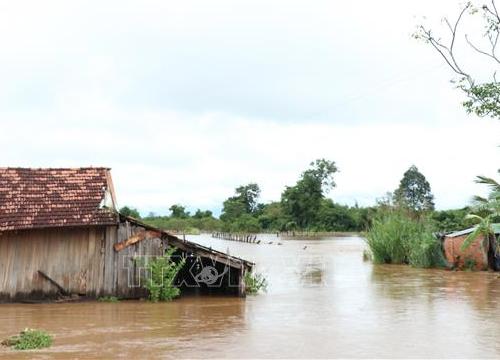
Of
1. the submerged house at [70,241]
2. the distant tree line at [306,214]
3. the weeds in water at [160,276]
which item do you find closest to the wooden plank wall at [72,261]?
the submerged house at [70,241]

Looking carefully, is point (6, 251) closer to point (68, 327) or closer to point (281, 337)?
point (68, 327)

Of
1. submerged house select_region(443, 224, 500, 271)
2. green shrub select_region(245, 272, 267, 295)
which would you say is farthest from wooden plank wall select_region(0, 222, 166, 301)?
submerged house select_region(443, 224, 500, 271)

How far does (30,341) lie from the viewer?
974cm

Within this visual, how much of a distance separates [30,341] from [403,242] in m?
20.8

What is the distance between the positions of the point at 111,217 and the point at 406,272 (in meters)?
14.0

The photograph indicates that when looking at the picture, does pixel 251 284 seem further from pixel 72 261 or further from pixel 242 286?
pixel 72 261

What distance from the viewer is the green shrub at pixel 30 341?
9.65 metres

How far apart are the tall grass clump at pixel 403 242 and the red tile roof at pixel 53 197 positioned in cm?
1561

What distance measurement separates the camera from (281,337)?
11.0 m

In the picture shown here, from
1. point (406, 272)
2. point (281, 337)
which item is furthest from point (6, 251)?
point (406, 272)

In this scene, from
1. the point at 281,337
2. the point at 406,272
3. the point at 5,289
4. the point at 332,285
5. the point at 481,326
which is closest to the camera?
the point at 281,337

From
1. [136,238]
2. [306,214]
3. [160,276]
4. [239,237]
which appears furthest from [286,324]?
[306,214]

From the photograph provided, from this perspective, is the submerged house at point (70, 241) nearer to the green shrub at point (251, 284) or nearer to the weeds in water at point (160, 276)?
the weeds in water at point (160, 276)

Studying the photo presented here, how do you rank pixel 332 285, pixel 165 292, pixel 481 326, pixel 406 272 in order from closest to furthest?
pixel 481 326
pixel 165 292
pixel 332 285
pixel 406 272
